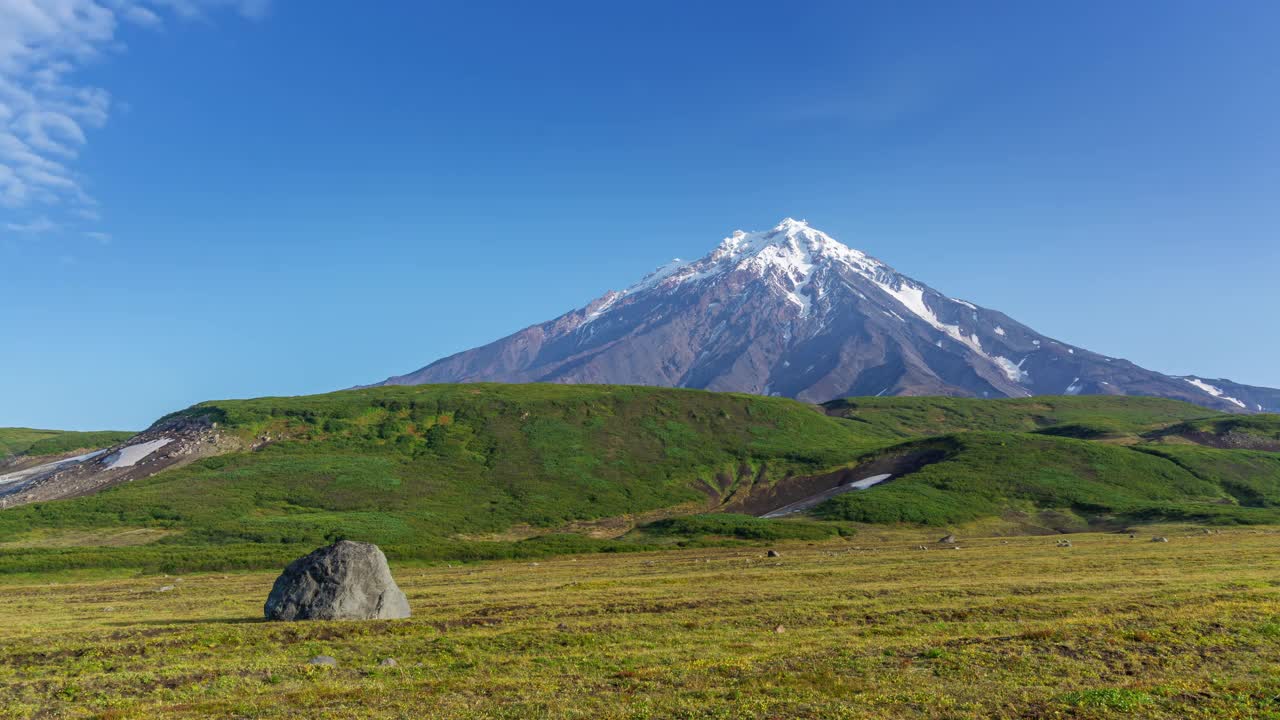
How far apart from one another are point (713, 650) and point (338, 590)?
72.9ft

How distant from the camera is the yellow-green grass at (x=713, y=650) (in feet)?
71.4

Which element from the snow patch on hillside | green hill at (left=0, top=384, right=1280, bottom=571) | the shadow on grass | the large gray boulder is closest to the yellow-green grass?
the shadow on grass

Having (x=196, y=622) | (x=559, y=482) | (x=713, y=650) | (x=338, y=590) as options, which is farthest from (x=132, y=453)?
(x=713, y=650)

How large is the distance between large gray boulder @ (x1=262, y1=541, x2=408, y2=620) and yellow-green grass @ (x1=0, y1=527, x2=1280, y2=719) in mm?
1670

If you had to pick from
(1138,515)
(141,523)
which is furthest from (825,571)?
(141,523)

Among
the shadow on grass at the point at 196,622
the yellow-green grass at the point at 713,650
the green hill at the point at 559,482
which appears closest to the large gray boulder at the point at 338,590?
the shadow on grass at the point at 196,622

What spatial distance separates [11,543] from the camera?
102 meters

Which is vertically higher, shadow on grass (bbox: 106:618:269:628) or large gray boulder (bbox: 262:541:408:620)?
large gray boulder (bbox: 262:541:408:620)

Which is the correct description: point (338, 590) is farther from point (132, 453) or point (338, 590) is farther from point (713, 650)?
point (132, 453)

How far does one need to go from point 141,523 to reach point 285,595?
88.3 meters

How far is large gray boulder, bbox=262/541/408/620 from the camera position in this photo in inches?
1613

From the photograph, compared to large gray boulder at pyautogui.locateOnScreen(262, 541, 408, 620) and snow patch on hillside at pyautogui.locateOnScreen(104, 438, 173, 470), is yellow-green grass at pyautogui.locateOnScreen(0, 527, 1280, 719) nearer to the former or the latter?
large gray boulder at pyautogui.locateOnScreen(262, 541, 408, 620)

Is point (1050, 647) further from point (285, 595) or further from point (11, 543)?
point (11, 543)

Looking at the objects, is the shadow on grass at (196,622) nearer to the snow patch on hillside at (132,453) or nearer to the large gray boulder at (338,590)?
the large gray boulder at (338,590)
